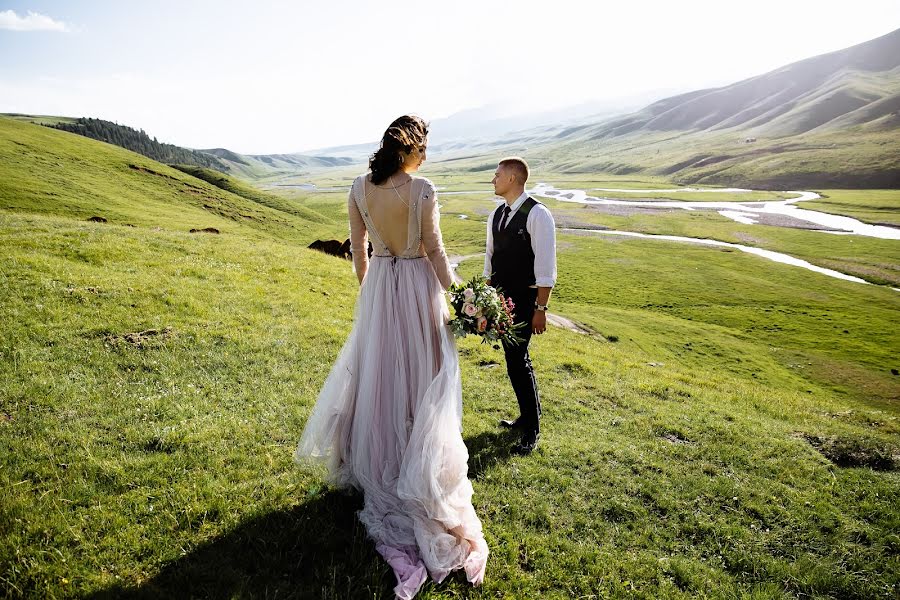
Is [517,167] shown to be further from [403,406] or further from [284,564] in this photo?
[284,564]

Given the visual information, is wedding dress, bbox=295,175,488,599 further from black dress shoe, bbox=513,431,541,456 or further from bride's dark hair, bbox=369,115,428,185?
black dress shoe, bbox=513,431,541,456

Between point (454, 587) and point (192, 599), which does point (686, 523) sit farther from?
point (192, 599)

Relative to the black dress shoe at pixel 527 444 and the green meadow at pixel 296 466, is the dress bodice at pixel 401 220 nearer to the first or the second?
the green meadow at pixel 296 466

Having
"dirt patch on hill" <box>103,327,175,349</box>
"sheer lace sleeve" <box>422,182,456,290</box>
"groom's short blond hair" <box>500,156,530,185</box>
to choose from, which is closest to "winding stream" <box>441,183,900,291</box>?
"groom's short blond hair" <box>500,156,530,185</box>

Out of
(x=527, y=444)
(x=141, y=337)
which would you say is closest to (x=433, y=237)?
(x=527, y=444)

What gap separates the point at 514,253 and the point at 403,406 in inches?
136

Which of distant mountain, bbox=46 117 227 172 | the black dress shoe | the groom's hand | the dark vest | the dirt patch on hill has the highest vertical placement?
distant mountain, bbox=46 117 227 172

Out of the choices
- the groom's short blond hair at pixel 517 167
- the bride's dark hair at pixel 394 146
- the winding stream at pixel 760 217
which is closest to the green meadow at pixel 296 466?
the bride's dark hair at pixel 394 146

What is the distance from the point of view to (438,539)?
190 inches

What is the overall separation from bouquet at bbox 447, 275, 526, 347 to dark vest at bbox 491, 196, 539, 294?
1.61 m

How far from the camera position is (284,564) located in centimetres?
477

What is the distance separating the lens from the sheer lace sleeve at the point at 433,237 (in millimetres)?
5191

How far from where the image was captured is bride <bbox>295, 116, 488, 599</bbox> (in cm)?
493

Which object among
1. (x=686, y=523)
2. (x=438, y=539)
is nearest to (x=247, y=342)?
(x=438, y=539)
